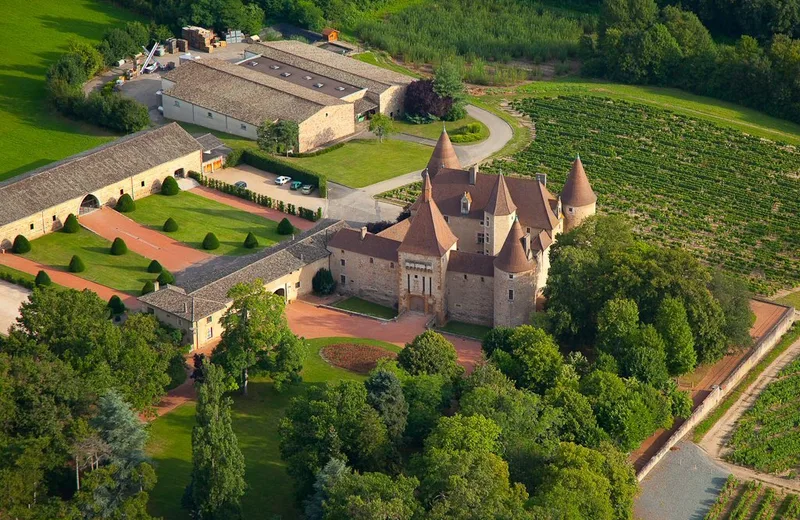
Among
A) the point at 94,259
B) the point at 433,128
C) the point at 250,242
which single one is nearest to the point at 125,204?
the point at 94,259

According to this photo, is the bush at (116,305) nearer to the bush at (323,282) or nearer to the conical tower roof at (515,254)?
the bush at (323,282)

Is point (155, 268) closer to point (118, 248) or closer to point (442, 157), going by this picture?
point (118, 248)

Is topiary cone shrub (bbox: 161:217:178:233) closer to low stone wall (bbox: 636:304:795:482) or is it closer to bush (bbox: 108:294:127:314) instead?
bush (bbox: 108:294:127:314)

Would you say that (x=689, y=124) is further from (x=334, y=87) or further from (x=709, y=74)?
(x=334, y=87)

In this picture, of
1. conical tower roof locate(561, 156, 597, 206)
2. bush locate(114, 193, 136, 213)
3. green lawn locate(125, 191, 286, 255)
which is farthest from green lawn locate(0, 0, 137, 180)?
conical tower roof locate(561, 156, 597, 206)

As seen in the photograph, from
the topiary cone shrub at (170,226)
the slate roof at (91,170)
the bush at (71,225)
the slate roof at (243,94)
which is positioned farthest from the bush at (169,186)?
the slate roof at (243,94)

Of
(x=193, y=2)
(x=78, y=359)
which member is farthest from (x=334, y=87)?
(x=78, y=359)
